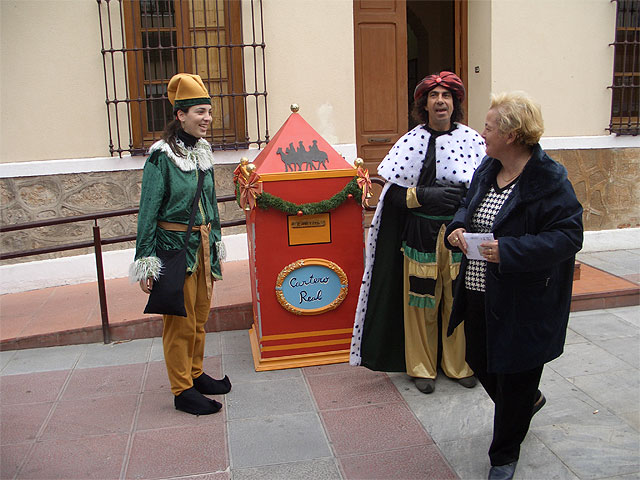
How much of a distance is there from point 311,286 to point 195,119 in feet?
4.41

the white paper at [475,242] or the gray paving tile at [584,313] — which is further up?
the white paper at [475,242]

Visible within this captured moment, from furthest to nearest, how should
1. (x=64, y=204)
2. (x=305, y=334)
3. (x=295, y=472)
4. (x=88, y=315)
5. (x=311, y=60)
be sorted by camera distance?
(x=311, y=60) → (x=64, y=204) → (x=88, y=315) → (x=305, y=334) → (x=295, y=472)

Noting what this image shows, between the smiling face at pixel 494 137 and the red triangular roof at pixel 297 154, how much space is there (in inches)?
59.0

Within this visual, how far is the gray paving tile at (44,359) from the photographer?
167 inches

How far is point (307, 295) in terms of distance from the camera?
408cm

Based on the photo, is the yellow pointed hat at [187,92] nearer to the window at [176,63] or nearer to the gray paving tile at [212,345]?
the gray paving tile at [212,345]

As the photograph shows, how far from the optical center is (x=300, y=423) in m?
3.38

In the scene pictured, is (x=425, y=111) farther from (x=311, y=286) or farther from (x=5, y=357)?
(x=5, y=357)

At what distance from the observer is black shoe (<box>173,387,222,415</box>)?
3.50 m

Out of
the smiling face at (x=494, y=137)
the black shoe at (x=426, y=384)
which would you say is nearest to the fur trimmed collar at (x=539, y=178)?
the smiling face at (x=494, y=137)

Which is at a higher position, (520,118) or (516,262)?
(520,118)

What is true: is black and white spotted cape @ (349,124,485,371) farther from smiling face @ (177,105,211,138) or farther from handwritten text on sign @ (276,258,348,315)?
smiling face @ (177,105,211,138)

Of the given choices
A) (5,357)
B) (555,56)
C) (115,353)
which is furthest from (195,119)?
(555,56)

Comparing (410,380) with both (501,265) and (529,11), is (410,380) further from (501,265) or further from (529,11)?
(529,11)
